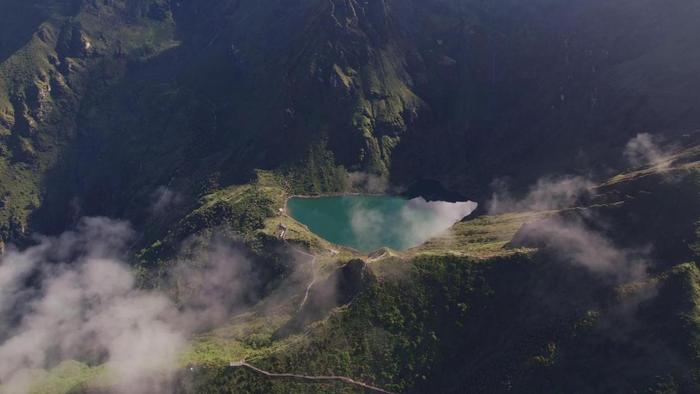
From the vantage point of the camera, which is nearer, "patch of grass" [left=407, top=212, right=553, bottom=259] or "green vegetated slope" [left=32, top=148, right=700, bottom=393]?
"green vegetated slope" [left=32, top=148, right=700, bottom=393]

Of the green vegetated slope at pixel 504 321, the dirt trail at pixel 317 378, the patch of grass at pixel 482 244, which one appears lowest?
the dirt trail at pixel 317 378

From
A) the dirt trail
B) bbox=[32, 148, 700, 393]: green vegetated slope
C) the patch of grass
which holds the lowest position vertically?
the dirt trail

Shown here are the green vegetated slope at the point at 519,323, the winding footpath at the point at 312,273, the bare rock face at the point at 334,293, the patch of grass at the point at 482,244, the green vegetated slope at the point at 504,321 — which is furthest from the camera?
the patch of grass at the point at 482,244

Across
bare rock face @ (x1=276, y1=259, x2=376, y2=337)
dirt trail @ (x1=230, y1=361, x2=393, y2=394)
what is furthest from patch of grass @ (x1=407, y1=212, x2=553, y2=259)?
dirt trail @ (x1=230, y1=361, x2=393, y2=394)

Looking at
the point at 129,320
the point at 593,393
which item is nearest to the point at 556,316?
the point at 593,393

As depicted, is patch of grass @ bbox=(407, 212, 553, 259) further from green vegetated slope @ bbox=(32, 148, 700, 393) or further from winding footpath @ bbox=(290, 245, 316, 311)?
winding footpath @ bbox=(290, 245, 316, 311)

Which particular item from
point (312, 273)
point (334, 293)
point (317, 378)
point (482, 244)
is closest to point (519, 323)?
point (482, 244)

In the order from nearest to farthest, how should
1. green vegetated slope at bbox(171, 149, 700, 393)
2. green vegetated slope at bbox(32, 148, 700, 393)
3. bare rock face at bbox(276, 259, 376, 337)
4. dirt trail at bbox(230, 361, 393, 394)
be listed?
green vegetated slope at bbox(171, 149, 700, 393)
green vegetated slope at bbox(32, 148, 700, 393)
dirt trail at bbox(230, 361, 393, 394)
bare rock face at bbox(276, 259, 376, 337)

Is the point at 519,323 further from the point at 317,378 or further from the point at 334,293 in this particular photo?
the point at 317,378

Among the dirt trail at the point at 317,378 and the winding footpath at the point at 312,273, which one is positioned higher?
the winding footpath at the point at 312,273

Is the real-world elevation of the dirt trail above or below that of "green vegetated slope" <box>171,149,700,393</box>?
below

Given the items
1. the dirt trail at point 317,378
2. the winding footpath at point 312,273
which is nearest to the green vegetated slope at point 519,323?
the dirt trail at point 317,378

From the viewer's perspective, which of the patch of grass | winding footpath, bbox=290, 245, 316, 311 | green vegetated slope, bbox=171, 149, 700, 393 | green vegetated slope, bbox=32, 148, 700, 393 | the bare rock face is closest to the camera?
green vegetated slope, bbox=171, 149, 700, 393

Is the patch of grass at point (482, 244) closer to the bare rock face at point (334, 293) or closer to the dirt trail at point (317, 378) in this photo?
the bare rock face at point (334, 293)
